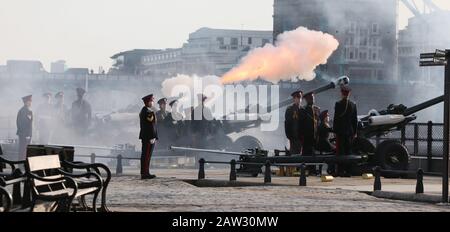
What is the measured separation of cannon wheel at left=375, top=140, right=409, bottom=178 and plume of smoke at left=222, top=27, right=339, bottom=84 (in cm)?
831

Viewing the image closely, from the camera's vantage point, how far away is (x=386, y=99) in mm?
93000

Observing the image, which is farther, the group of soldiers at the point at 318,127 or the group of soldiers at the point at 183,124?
the group of soldiers at the point at 183,124

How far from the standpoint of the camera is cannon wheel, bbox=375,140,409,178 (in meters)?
23.3

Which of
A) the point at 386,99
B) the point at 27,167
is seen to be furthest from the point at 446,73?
the point at 386,99

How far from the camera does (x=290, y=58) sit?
3152 centimetres

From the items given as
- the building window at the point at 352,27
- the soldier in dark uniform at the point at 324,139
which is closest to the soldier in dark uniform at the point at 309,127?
the soldier in dark uniform at the point at 324,139

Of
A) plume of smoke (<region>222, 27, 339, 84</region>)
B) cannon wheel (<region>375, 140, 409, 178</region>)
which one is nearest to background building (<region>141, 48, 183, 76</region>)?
plume of smoke (<region>222, 27, 339, 84</region>)

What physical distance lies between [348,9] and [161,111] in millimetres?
72833

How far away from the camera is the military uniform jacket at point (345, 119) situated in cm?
2186

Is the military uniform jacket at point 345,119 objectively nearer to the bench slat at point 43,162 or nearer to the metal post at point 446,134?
the metal post at point 446,134

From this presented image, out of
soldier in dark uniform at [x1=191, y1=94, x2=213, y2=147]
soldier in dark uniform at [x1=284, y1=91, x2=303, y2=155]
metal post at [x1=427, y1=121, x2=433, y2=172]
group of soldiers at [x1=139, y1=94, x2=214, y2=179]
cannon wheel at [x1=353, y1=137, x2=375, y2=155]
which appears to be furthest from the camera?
soldier in dark uniform at [x1=191, y1=94, x2=213, y2=147]

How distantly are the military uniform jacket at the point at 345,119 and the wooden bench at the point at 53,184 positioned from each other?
31.9ft

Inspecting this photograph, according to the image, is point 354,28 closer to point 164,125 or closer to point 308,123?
point 164,125

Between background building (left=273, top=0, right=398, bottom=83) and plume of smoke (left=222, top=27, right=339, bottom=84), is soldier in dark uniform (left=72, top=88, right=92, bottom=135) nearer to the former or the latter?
plume of smoke (left=222, top=27, right=339, bottom=84)
